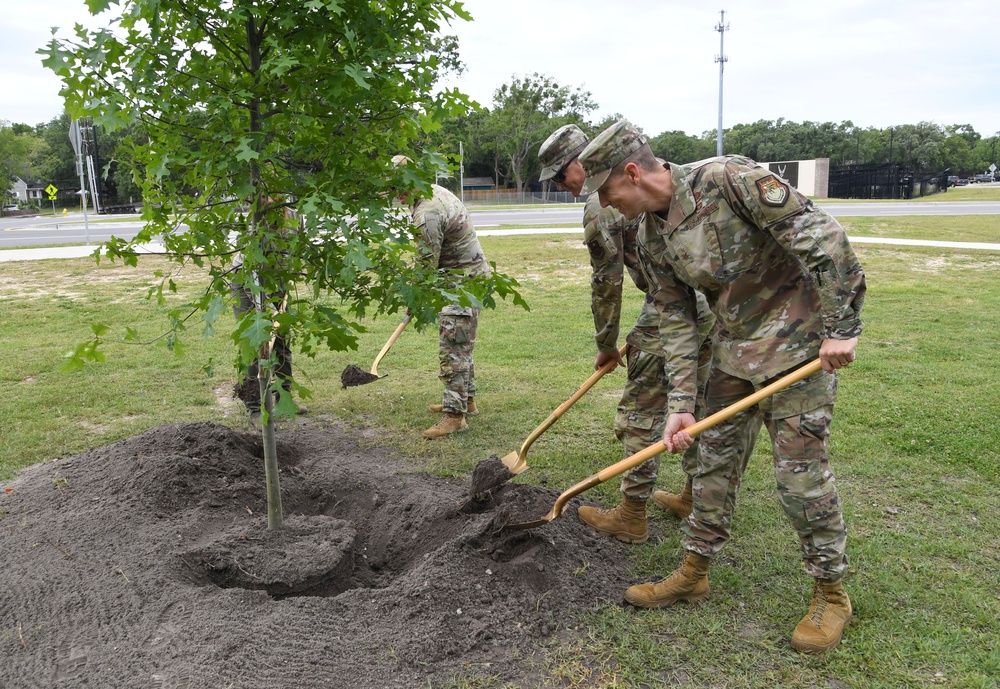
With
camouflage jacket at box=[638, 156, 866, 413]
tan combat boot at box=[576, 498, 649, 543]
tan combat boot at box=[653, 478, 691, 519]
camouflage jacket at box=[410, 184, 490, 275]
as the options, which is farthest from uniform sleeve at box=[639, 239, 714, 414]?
camouflage jacket at box=[410, 184, 490, 275]

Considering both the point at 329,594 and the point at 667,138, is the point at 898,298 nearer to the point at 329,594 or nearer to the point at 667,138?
the point at 329,594

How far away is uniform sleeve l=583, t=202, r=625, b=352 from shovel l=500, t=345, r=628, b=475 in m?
0.12

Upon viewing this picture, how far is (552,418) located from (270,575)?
1.73m

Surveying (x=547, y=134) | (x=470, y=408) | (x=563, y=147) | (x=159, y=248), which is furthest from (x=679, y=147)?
(x=563, y=147)

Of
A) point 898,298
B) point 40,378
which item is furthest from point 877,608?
point 898,298

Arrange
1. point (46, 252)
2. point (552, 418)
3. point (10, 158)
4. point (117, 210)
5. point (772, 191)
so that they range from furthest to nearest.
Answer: point (10, 158) < point (117, 210) < point (46, 252) < point (552, 418) < point (772, 191)

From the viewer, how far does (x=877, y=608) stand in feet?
10.7

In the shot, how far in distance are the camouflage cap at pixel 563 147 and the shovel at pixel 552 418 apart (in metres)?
1.10

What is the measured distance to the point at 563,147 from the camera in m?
4.00

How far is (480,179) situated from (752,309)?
53.9 meters

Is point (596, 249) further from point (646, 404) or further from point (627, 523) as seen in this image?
point (627, 523)

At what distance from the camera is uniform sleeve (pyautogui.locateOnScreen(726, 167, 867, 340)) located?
2.70m

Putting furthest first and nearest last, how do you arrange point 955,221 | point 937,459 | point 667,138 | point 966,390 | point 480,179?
point 667,138 < point 480,179 < point 955,221 < point 966,390 < point 937,459

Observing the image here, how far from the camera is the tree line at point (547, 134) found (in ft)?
160
